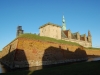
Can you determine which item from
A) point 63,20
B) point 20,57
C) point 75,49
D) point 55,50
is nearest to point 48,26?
point 75,49

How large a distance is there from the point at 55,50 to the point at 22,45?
7170mm

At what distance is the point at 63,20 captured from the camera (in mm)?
68125

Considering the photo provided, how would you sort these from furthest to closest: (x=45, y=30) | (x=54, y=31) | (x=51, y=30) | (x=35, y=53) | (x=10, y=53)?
(x=45, y=30)
(x=54, y=31)
(x=51, y=30)
(x=10, y=53)
(x=35, y=53)

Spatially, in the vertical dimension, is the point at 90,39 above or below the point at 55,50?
above

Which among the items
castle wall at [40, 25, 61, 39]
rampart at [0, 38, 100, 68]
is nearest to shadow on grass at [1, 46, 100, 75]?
rampart at [0, 38, 100, 68]

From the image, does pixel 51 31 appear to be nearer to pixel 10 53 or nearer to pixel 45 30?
pixel 45 30

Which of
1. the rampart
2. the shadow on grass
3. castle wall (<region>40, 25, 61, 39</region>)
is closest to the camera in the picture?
the shadow on grass

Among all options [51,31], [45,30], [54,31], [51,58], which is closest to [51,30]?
[51,31]

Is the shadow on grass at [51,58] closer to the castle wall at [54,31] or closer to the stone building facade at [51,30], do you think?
the castle wall at [54,31]

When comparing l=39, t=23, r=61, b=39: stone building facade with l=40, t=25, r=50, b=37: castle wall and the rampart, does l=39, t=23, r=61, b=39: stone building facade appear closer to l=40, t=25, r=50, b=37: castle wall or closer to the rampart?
l=40, t=25, r=50, b=37: castle wall

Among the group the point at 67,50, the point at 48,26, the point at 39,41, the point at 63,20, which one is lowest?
the point at 67,50

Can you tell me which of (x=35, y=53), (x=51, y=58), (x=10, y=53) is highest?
(x=35, y=53)

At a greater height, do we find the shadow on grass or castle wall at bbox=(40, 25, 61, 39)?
castle wall at bbox=(40, 25, 61, 39)

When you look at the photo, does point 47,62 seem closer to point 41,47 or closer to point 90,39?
point 41,47
